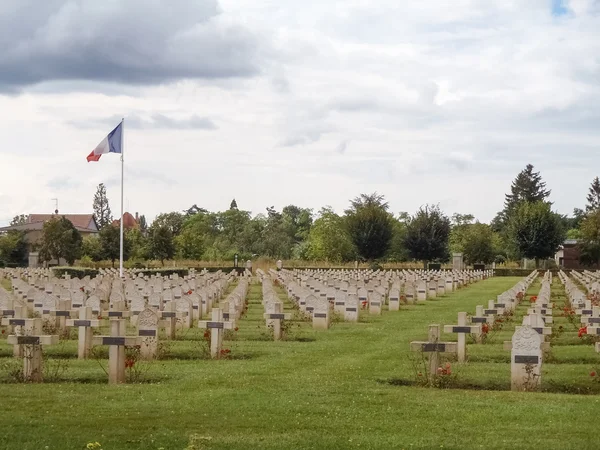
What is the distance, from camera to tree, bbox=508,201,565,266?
9419cm

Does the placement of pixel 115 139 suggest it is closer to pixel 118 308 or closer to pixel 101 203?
pixel 118 308

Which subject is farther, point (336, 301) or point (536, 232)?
point (536, 232)

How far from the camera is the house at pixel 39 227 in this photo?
102m

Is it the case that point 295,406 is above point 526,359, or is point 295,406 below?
below

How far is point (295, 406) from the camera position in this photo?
1233cm

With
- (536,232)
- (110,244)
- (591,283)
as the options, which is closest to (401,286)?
(591,283)

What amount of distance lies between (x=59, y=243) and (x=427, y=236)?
109ft

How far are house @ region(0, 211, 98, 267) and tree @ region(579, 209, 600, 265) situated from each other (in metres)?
47.5

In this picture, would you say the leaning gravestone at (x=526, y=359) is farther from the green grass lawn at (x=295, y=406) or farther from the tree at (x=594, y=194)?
the tree at (x=594, y=194)

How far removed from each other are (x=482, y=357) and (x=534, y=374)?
4.15 meters

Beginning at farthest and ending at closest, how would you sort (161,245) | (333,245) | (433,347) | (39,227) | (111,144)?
(39,227), (333,245), (161,245), (111,144), (433,347)

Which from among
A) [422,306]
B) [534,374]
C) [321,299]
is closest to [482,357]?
[534,374]

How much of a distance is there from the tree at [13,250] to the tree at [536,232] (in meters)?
46.4

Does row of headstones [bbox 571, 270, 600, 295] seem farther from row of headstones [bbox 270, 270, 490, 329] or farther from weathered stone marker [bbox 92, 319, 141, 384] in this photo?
weathered stone marker [bbox 92, 319, 141, 384]
